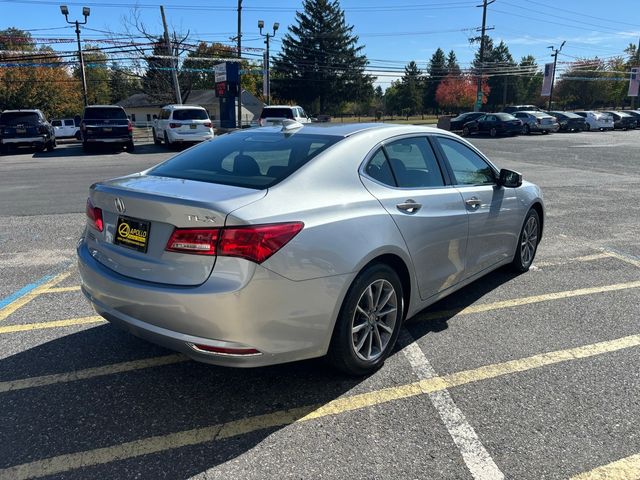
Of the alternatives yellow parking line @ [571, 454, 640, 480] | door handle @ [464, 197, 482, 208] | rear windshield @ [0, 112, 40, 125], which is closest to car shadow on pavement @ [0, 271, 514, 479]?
yellow parking line @ [571, 454, 640, 480]

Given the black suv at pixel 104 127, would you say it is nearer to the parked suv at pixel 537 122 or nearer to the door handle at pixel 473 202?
the door handle at pixel 473 202

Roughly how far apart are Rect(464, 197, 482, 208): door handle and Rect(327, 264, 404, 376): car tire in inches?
43.4

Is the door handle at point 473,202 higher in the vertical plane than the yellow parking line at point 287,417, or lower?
higher

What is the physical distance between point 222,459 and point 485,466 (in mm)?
1288

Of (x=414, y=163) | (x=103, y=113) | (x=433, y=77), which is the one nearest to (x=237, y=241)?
(x=414, y=163)

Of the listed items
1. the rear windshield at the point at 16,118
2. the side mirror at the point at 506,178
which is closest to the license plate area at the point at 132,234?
the side mirror at the point at 506,178

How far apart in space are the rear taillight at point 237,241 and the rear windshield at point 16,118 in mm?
22521

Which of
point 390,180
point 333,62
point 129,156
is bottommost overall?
point 129,156

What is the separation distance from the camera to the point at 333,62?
7006 cm

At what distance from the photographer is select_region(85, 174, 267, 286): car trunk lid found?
2.65 meters

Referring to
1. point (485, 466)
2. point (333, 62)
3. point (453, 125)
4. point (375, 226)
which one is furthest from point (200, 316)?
Answer: point (333, 62)

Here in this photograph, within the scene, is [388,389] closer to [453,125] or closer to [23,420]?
[23,420]

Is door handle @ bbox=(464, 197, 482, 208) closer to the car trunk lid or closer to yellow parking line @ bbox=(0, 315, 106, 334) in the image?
the car trunk lid

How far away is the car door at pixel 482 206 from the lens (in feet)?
13.6
